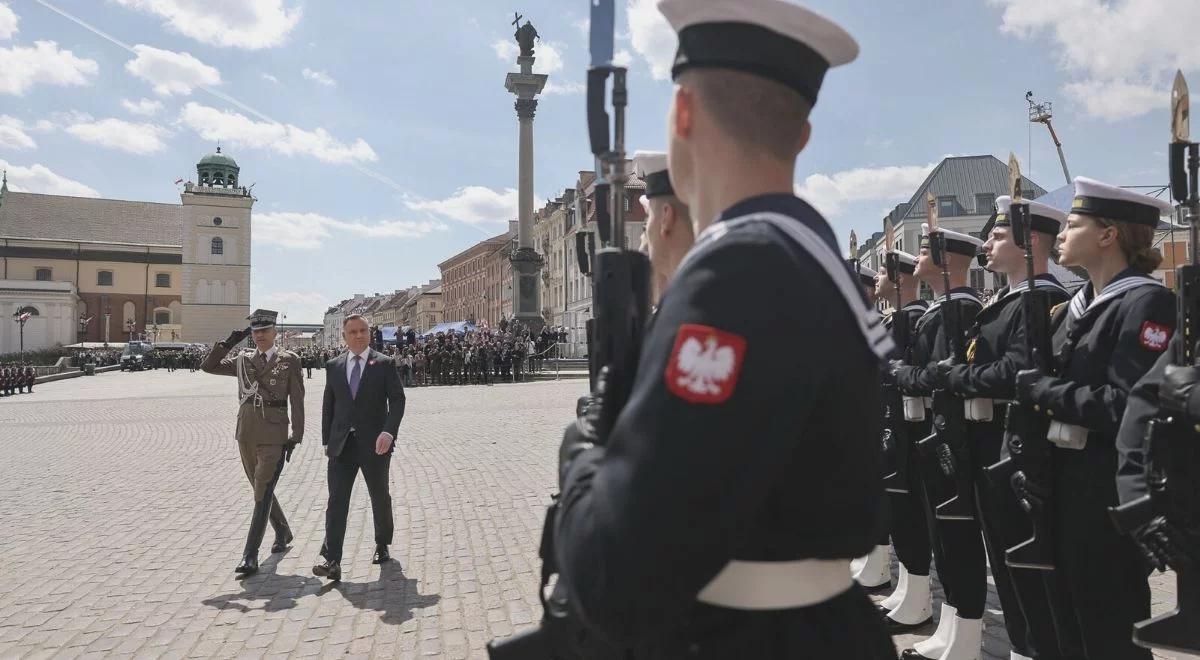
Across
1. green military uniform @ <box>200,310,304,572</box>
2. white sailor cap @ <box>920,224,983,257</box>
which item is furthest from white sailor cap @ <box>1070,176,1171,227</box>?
green military uniform @ <box>200,310,304,572</box>

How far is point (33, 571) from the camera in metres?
6.68

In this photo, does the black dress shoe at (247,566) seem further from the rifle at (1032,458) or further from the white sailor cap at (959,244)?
the white sailor cap at (959,244)

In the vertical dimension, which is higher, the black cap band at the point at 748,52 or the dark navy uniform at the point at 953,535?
the black cap band at the point at 748,52

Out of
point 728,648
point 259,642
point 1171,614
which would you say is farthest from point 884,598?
point 728,648

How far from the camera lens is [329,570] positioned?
6.23 metres

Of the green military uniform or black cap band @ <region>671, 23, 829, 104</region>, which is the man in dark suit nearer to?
the green military uniform

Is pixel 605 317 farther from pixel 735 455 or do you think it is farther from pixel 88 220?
pixel 88 220

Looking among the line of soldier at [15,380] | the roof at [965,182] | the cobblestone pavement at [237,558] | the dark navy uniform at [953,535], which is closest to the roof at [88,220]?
the line of soldier at [15,380]

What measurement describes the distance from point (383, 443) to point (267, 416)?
112 centimetres

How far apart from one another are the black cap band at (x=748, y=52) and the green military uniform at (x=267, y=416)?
6216 mm

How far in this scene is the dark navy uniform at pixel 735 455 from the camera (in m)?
1.16

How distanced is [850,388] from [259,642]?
479 centimetres

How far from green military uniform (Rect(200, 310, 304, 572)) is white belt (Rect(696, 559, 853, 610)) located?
6214mm

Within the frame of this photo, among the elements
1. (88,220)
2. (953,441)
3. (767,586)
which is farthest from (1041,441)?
(88,220)
